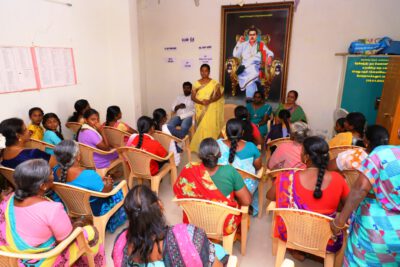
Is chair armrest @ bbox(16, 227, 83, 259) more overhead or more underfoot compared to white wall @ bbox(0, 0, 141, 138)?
more underfoot

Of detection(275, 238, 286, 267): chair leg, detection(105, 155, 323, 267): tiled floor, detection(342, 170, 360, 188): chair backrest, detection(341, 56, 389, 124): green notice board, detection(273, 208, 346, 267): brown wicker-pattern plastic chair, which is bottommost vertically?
detection(105, 155, 323, 267): tiled floor

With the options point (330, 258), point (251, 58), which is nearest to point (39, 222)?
point (330, 258)

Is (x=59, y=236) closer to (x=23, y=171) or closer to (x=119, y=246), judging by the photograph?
(x=23, y=171)

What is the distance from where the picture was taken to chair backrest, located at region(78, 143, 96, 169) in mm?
2879

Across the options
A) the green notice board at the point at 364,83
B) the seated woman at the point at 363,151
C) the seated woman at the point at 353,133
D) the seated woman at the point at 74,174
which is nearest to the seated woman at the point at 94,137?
the seated woman at the point at 74,174

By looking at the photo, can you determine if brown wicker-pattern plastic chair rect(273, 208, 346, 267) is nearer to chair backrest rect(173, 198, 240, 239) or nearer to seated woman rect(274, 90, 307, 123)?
chair backrest rect(173, 198, 240, 239)

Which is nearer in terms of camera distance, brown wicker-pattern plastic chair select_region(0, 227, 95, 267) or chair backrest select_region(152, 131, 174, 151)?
brown wicker-pattern plastic chair select_region(0, 227, 95, 267)

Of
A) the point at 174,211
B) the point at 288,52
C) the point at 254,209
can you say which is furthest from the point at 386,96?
the point at 174,211

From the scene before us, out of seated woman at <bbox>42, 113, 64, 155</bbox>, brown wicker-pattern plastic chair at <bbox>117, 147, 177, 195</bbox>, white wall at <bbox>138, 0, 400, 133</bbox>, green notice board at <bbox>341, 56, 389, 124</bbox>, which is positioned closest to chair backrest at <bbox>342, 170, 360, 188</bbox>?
brown wicker-pattern plastic chair at <bbox>117, 147, 177, 195</bbox>

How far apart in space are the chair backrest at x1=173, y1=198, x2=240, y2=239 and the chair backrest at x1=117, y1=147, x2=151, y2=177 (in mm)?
995

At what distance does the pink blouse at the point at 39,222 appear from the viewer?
144 cm

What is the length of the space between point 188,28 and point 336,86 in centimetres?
286

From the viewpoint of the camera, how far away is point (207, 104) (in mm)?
4516

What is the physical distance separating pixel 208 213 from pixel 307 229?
2.08 feet
